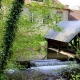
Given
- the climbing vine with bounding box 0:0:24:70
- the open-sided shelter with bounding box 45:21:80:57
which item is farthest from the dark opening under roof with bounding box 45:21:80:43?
the climbing vine with bounding box 0:0:24:70

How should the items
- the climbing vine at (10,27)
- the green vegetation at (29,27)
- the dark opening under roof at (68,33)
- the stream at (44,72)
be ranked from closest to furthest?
1. the climbing vine at (10,27)
2. the green vegetation at (29,27)
3. the stream at (44,72)
4. the dark opening under roof at (68,33)

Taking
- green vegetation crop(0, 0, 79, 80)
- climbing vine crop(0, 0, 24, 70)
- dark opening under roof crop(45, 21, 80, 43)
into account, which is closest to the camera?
climbing vine crop(0, 0, 24, 70)

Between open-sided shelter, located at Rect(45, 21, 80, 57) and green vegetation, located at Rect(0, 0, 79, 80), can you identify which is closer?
green vegetation, located at Rect(0, 0, 79, 80)

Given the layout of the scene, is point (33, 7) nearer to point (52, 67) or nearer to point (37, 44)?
point (37, 44)

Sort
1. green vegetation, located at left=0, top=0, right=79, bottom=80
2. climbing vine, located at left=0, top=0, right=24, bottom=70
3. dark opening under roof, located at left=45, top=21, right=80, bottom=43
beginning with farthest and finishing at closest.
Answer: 1. dark opening under roof, located at left=45, top=21, right=80, bottom=43
2. green vegetation, located at left=0, top=0, right=79, bottom=80
3. climbing vine, located at left=0, top=0, right=24, bottom=70

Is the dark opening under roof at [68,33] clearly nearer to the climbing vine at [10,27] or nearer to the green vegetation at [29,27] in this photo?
the green vegetation at [29,27]

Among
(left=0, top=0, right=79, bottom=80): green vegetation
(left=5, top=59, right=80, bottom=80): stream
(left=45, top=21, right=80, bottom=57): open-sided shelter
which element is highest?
(left=0, top=0, right=79, bottom=80): green vegetation

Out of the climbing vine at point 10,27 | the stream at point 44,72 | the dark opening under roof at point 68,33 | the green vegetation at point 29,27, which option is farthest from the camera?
the dark opening under roof at point 68,33

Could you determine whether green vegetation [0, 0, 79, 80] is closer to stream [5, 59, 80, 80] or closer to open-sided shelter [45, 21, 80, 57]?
stream [5, 59, 80, 80]

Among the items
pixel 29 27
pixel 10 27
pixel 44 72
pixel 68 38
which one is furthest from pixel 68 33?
pixel 10 27

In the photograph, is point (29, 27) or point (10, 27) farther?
point (29, 27)

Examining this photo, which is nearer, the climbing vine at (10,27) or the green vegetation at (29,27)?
the climbing vine at (10,27)

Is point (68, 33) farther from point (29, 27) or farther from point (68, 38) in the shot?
point (29, 27)

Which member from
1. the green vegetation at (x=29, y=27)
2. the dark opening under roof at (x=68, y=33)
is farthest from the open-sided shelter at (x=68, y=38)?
the green vegetation at (x=29, y=27)
